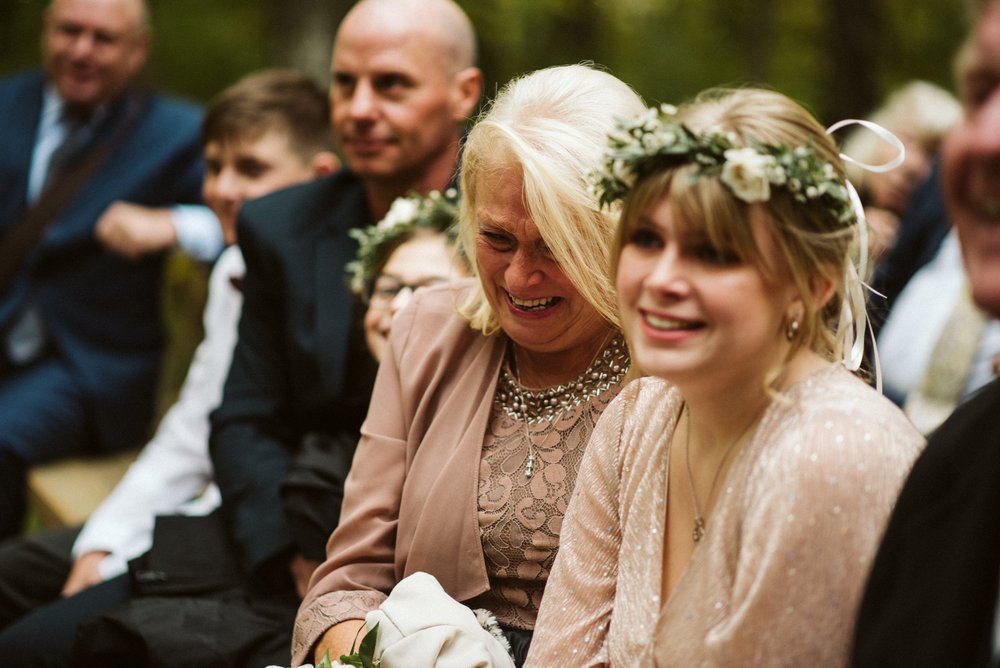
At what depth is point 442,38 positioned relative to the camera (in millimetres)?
3861

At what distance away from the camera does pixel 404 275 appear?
3193 millimetres

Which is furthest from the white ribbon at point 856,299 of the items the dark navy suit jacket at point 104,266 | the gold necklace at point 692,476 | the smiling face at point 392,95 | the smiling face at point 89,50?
the smiling face at point 89,50

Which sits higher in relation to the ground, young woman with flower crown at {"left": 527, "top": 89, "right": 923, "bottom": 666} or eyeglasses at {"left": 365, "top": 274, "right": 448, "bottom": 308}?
young woman with flower crown at {"left": 527, "top": 89, "right": 923, "bottom": 666}

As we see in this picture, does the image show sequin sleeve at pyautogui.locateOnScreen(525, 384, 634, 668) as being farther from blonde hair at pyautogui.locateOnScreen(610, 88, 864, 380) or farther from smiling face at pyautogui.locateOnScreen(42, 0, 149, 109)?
smiling face at pyautogui.locateOnScreen(42, 0, 149, 109)

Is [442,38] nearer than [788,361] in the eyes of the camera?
No

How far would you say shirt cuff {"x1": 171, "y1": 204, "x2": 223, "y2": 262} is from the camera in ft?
15.8

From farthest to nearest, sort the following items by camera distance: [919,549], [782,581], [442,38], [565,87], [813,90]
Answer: [813,90] → [442,38] → [565,87] → [782,581] → [919,549]

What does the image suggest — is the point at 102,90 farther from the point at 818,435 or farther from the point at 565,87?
the point at 818,435

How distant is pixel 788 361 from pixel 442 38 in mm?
2259

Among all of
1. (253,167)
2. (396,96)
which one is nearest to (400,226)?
(396,96)

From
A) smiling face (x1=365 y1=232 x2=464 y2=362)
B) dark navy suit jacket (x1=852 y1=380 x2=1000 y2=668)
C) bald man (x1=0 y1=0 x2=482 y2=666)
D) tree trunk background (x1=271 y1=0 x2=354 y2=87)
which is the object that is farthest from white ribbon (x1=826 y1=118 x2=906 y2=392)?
tree trunk background (x1=271 y1=0 x2=354 y2=87)

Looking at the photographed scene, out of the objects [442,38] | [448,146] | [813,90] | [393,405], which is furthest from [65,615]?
[813,90]

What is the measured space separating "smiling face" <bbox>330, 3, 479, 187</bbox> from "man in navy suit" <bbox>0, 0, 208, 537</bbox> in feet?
5.03

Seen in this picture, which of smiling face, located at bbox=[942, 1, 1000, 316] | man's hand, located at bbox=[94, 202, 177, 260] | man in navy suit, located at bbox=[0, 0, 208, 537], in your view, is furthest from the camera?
man in navy suit, located at bbox=[0, 0, 208, 537]
